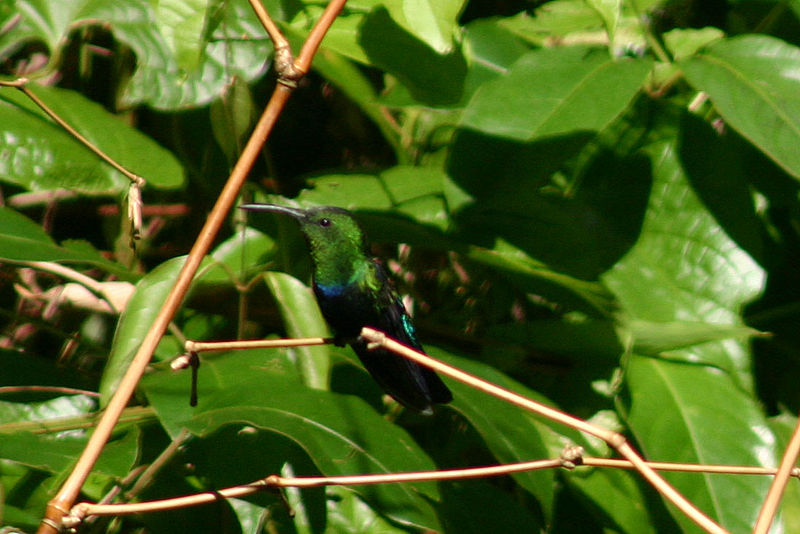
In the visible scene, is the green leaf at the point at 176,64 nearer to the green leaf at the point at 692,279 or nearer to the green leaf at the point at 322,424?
the green leaf at the point at 322,424

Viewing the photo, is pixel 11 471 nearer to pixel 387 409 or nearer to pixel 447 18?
pixel 387 409

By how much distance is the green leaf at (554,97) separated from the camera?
1568 millimetres

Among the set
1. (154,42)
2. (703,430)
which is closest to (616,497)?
(703,430)

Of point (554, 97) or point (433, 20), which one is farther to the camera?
point (554, 97)

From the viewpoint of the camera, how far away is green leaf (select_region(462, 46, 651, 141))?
61.7 inches

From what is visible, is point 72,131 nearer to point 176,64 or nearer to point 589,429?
point 176,64

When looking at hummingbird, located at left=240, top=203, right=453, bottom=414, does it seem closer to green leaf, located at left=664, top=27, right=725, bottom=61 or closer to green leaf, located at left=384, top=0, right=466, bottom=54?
green leaf, located at left=384, top=0, right=466, bottom=54

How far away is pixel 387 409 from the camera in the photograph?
1.85 m

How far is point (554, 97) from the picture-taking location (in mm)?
1633

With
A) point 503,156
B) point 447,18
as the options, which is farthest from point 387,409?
point 447,18

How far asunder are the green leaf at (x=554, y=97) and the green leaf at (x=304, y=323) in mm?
417

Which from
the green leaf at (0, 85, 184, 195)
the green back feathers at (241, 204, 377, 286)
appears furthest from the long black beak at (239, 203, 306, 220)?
the green leaf at (0, 85, 184, 195)

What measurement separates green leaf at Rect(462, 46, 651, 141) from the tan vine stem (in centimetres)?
71

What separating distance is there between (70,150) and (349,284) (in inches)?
22.6
